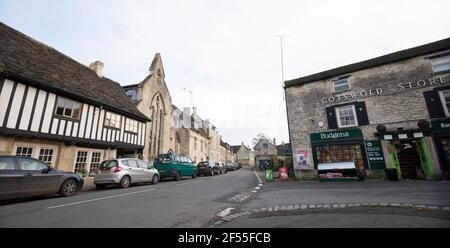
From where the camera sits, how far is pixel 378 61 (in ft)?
41.9

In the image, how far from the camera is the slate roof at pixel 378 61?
11.5 m

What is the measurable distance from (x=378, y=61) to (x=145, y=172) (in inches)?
637

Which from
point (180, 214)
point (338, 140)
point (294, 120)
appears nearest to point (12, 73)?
point (180, 214)

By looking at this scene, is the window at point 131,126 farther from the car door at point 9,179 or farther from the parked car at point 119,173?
the car door at point 9,179

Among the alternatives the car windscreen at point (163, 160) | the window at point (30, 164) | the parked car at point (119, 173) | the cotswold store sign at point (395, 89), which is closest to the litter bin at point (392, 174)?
the cotswold store sign at point (395, 89)

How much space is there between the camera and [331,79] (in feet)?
46.7

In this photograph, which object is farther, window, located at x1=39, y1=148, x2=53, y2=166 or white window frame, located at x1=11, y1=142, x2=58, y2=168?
window, located at x1=39, y1=148, x2=53, y2=166

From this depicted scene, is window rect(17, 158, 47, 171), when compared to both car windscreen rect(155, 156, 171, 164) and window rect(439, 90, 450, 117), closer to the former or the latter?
car windscreen rect(155, 156, 171, 164)

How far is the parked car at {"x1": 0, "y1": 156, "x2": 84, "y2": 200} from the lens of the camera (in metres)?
6.10

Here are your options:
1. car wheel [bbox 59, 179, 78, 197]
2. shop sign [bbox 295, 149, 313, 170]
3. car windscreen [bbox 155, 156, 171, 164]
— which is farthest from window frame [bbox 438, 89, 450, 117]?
car wheel [bbox 59, 179, 78, 197]

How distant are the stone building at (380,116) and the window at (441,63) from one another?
39 mm

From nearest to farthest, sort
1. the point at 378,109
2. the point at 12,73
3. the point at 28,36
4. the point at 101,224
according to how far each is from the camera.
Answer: the point at 101,224
the point at 12,73
the point at 378,109
the point at 28,36
